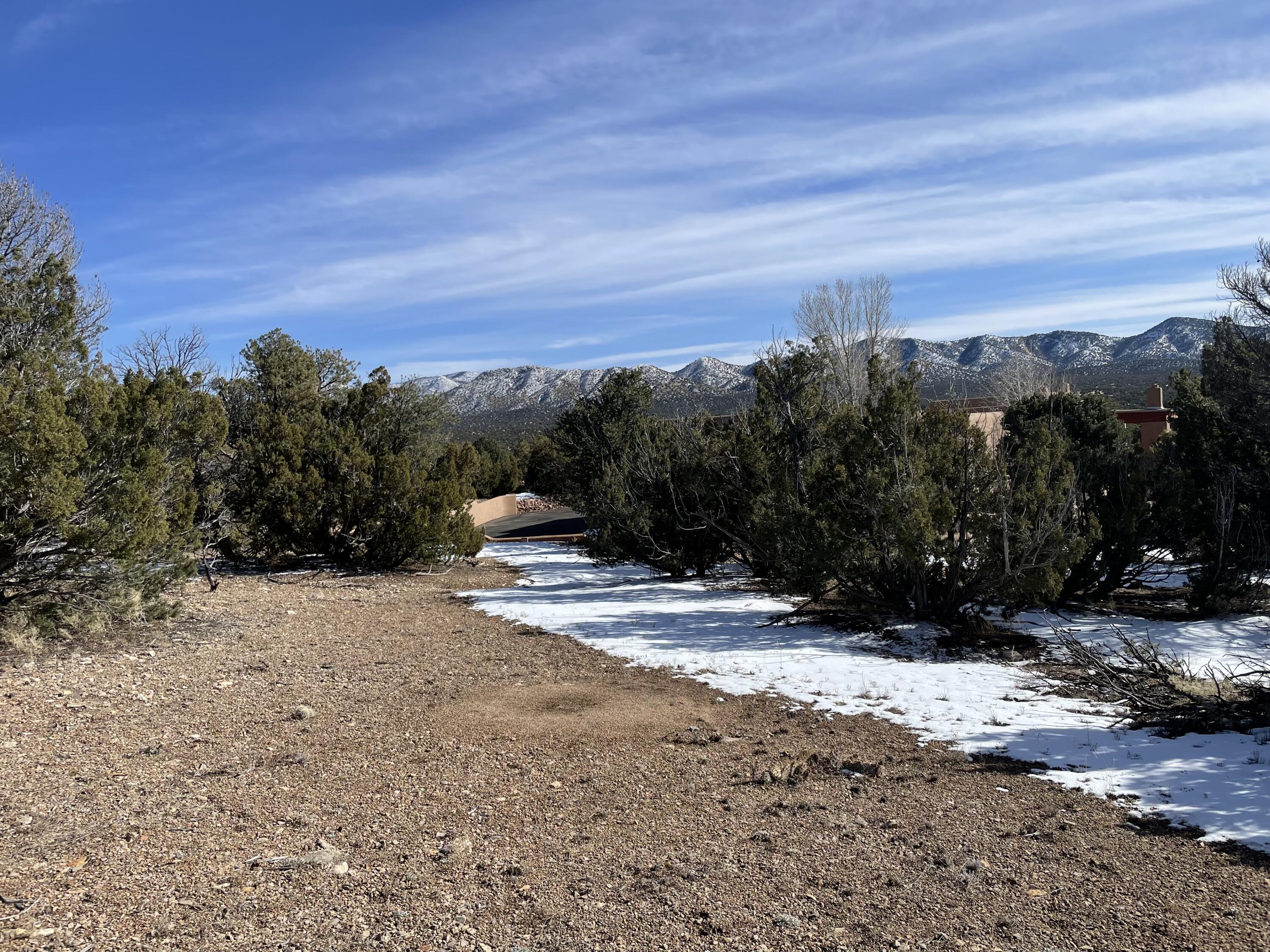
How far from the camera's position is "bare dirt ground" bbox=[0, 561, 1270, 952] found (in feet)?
10.7

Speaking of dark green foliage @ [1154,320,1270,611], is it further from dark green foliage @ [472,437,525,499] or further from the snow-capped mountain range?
the snow-capped mountain range

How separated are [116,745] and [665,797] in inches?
142

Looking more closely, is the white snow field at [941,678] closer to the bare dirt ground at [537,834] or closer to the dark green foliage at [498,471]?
the bare dirt ground at [537,834]

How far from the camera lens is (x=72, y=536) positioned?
7.12 meters

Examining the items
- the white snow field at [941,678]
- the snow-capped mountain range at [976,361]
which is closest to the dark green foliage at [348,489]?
the white snow field at [941,678]

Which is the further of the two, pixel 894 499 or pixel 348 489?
pixel 348 489

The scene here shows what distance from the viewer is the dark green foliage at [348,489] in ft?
48.6

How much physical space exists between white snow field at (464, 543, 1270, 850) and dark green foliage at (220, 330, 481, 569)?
2.27 meters

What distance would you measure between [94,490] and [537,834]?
585 centimetres

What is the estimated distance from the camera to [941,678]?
771 cm

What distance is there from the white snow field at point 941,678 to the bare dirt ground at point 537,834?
0.38m

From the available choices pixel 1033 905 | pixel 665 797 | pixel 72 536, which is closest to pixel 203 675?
pixel 72 536

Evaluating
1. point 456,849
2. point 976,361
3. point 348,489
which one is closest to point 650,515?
point 348,489

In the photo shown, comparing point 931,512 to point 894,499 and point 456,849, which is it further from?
point 456,849
